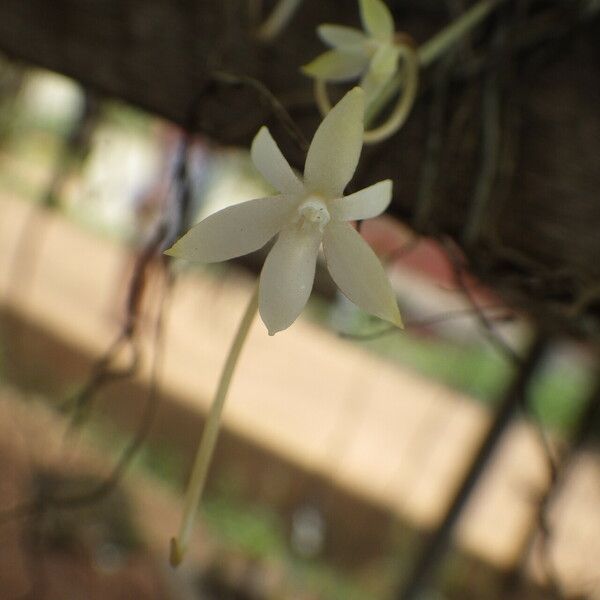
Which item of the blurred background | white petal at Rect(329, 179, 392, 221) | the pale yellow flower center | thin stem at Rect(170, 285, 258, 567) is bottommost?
the blurred background

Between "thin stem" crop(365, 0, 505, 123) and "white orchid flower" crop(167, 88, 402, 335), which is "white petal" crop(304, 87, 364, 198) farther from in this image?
"thin stem" crop(365, 0, 505, 123)

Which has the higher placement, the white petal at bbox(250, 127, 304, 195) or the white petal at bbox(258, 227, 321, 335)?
the white petal at bbox(250, 127, 304, 195)

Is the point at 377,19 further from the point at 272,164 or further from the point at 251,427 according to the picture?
the point at 251,427

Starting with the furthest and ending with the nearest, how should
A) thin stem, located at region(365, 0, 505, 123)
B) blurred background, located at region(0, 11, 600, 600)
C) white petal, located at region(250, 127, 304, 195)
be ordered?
blurred background, located at region(0, 11, 600, 600) → thin stem, located at region(365, 0, 505, 123) → white petal, located at region(250, 127, 304, 195)

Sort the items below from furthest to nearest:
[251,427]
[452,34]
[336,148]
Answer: [251,427] → [452,34] → [336,148]

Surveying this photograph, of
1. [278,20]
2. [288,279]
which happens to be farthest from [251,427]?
[288,279]

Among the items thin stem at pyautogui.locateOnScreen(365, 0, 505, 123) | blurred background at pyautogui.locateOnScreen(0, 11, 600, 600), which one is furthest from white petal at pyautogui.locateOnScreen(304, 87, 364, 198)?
blurred background at pyautogui.locateOnScreen(0, 11, 600, 600)

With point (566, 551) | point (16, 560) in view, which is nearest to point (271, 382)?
point (566, 551)

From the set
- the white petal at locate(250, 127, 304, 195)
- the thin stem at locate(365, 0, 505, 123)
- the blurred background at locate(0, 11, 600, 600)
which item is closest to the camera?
the white petal at locate(250, 127, 304, 195)
